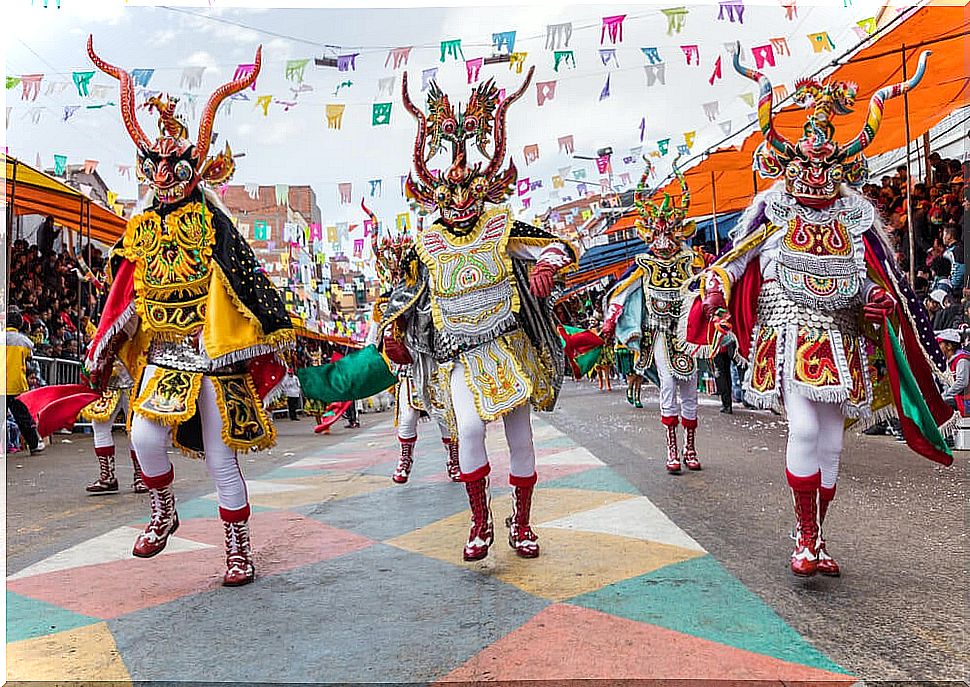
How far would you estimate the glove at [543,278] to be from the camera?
4.25 metres

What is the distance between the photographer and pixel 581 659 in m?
2.85

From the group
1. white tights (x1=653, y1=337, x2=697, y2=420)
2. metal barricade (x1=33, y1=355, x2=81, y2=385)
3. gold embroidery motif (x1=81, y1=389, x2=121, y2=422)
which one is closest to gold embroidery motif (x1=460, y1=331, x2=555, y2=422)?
white tights (x1=653, y1=337, x2=697, y2=420)

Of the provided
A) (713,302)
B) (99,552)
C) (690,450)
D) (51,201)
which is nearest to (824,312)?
(713,302)

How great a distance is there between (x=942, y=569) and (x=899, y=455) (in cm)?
421

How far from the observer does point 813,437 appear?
12.6 ft

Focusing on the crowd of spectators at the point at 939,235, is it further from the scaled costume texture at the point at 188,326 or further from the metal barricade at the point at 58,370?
the metal barricade at the point at 58,370

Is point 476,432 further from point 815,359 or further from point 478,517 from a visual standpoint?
point 815,359

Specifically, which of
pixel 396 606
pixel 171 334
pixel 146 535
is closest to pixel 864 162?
pixel 396 606

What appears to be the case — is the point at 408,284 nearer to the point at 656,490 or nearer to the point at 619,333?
the point at 656,490

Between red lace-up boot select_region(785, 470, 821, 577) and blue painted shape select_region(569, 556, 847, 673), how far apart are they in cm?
31

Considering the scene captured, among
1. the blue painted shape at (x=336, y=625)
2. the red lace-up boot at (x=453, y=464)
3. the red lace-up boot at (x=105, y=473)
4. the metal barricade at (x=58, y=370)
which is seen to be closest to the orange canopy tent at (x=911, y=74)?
the red lace-up boot at (x=453, y=464)

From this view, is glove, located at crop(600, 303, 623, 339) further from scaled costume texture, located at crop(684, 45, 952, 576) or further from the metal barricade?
the metal barricade

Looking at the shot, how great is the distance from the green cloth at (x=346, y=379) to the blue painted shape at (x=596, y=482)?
2356 mm

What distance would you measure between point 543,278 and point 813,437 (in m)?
1.49
